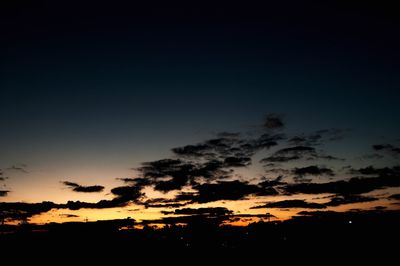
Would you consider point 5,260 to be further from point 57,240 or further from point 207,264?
point 207,264

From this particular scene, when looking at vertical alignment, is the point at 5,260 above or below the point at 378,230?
→ below

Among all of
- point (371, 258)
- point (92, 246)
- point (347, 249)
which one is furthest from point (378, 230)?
point (92, 246)

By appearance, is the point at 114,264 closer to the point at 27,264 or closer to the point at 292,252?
the point at 27,264

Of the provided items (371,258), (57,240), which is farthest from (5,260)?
(371,258)

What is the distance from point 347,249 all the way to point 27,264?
4159 inches

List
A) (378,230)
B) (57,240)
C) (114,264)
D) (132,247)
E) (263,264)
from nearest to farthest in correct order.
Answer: (263,264) < (114,264) < (378,230) < (57,240) < (132,247)

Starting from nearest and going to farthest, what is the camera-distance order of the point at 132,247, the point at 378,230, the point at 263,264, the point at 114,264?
the point at 263,264 < the point at 114,264 < the point at 378,230 < the point at 132,247

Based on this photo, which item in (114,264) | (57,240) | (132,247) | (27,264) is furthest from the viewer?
(132,247)

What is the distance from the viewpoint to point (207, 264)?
125562 millimetres

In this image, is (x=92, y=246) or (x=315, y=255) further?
(x=92, y=246)

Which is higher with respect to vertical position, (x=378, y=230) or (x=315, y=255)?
(x=378, y=230)

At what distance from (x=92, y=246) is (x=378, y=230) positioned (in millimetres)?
125391

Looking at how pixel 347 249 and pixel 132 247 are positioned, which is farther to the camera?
pixel 132 247

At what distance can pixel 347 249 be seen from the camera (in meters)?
132
